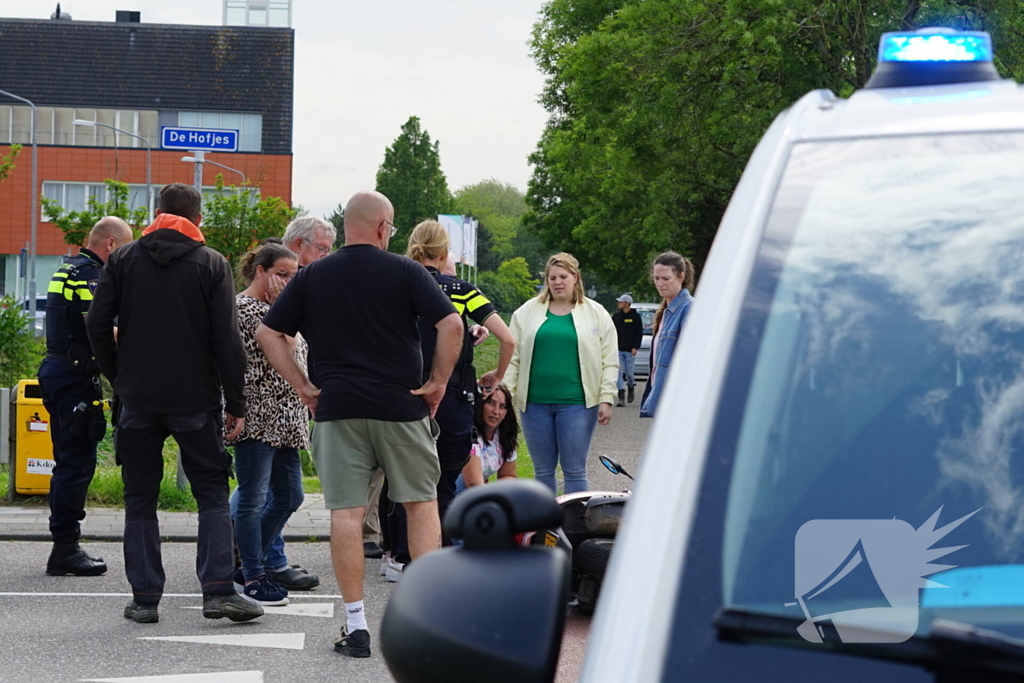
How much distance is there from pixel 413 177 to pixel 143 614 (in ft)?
327

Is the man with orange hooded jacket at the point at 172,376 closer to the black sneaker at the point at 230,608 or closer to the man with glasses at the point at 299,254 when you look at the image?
the black sneaker at the point at 230,608

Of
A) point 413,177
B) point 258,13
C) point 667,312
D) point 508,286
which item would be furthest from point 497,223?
point 667,312

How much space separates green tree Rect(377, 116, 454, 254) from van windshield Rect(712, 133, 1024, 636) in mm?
101719

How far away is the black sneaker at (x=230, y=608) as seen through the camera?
6.56 m

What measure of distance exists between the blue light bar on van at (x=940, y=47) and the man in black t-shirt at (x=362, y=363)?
367 centimetres

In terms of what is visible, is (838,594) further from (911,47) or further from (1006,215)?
(911,47)

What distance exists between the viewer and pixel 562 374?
8.38 meters

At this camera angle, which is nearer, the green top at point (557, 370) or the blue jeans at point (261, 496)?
the blue jeans at point (261, 496)

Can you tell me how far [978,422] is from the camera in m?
1.74

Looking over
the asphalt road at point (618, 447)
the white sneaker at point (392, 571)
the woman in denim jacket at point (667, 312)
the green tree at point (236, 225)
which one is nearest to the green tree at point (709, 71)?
the asphalt road at point (618, 447)

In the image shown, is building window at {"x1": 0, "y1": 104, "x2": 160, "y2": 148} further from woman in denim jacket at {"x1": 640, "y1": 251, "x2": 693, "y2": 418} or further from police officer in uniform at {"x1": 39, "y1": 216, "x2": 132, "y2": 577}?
police officer in uniform at {"x1": 39, "y1": 216, "x2": 132, "y2": 577}

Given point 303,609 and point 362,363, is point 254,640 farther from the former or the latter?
point 362,363

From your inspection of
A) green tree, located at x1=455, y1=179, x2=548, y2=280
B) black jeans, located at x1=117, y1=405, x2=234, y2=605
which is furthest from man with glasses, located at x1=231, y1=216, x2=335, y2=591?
green tree, located at x1=455, y1=179, x2=548, y2=280

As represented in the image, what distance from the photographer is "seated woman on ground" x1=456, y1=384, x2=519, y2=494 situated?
802 cm
